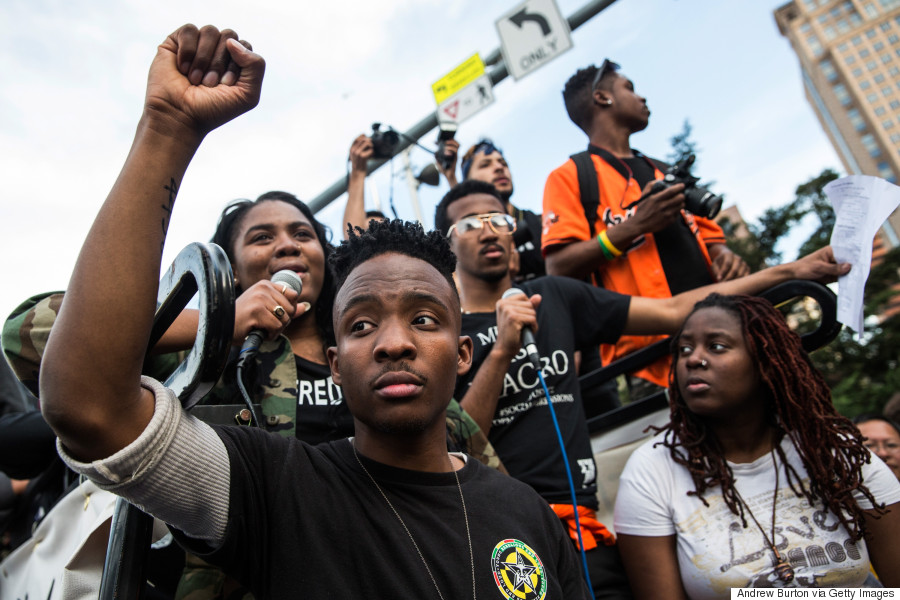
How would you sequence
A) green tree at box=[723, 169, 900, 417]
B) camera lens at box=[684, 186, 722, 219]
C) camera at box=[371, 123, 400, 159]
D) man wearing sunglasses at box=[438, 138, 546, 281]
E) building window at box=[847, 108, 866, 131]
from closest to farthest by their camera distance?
camera lens at box=[684, 186, 722, 219] < man wearing sunglasses at box=[438, 138, 546, 281] < camera at box=[371, 123, 400, 159] < green tree at box=[723, 169, 900, 417] < building window at box=[847, 108, 866, 131]

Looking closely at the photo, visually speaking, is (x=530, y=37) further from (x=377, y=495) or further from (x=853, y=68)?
(x=853, y=68)

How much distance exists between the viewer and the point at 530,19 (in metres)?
6.82

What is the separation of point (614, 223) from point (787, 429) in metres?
1.37

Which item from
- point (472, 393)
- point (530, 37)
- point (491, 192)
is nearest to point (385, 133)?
point (491, 192)

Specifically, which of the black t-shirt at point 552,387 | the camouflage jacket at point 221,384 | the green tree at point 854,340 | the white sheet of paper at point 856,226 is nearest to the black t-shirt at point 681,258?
the black t-shirt at point 552,387

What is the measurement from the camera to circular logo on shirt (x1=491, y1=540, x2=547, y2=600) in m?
1.45

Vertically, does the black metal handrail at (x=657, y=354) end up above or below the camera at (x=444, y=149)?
below

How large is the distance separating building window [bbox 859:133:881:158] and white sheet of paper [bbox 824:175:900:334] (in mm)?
113517

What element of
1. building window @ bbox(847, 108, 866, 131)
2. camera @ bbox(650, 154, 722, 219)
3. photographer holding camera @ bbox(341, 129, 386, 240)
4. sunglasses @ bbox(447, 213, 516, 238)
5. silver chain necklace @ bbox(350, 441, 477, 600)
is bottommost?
silver chain necklace @ bbox(350, 441, 477, 600)

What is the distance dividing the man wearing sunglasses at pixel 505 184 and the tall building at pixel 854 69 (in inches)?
4164

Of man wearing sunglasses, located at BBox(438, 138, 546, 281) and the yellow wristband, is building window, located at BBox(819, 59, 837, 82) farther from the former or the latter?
the yellow wristband

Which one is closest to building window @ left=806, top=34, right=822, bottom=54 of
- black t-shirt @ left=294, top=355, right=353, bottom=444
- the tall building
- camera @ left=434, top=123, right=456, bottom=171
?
the tall building

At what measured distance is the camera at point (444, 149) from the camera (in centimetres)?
548

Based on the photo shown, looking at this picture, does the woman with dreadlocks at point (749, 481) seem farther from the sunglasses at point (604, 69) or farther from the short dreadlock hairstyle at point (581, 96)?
the sunglasses at point (604, 69)
